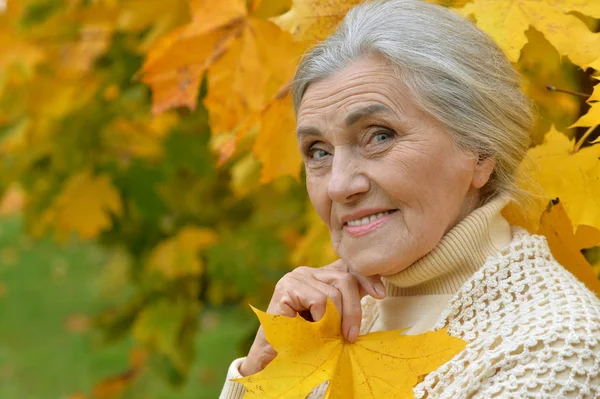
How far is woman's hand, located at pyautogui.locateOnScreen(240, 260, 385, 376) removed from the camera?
1.78 m

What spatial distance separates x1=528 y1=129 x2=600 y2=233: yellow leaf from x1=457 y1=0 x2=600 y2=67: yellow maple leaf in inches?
8.6

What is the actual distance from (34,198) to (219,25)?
175 centimetres

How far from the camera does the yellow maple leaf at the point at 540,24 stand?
6.25 ft

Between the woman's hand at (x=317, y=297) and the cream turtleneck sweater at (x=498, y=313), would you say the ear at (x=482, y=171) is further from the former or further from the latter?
the woman's hand at (x=317, y=297)

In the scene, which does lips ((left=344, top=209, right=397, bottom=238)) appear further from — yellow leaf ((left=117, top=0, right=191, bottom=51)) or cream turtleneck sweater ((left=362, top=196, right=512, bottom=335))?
yellow leaf ((left=117, top=0, right=191, bottom=51))

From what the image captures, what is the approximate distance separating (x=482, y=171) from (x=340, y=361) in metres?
0.53

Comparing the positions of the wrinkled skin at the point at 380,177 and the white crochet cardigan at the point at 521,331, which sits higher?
the wrinkled skin at the point at 380,177

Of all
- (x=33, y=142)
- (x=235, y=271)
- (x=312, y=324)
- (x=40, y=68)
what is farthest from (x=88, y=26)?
(x=312, y=324)

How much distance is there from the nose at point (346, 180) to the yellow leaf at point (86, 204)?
1898 mm

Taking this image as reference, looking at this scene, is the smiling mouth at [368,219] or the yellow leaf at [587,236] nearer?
the smiling mouth at [368,219]

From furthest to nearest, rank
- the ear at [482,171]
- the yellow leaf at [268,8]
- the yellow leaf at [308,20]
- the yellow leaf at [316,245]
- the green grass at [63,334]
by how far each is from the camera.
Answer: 1. the green grass at [63,334]
2. the yellow leaf at [316,245]
3. the yellow leaf at [268,8]
4. the yellow leaf at [308,20]
5. the ear at [482,171]

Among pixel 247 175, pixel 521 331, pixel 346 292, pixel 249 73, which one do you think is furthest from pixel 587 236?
pixel 247 175

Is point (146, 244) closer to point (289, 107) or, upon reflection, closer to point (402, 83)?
point (289, 107)

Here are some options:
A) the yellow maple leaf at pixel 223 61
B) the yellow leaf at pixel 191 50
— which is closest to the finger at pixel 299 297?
the yellow maple leaf at pixel 223 61
